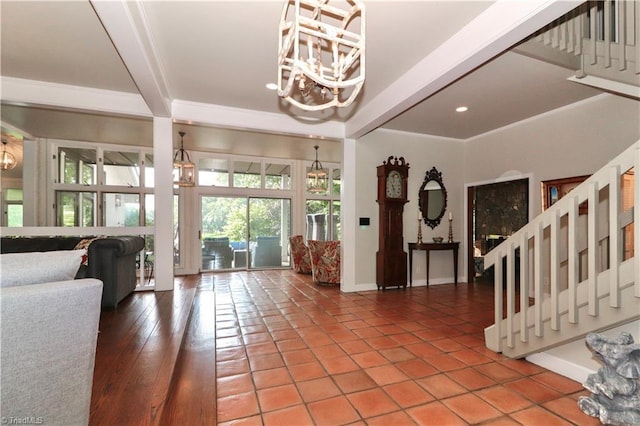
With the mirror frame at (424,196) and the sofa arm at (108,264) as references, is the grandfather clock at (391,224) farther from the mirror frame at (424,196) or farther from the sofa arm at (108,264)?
the sofa arm at (108,264)

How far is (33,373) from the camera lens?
3.56 feet

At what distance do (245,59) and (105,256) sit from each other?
2746 millimetres

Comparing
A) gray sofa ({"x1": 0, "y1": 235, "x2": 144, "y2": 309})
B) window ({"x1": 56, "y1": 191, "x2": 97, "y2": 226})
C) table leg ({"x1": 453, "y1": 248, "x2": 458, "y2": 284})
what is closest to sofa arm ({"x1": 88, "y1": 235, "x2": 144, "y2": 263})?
gray sofa ({"x1": 0, "y1": 235, "x2": 144, "y2": 309})

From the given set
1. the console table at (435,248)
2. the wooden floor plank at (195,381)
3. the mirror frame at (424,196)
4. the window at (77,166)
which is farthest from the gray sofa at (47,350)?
the window at (77,166)

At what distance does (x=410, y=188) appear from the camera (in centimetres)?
544

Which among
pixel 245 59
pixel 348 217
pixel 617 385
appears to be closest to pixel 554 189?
pixel 348 217

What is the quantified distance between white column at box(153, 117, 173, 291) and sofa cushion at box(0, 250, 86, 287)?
9.81 ft

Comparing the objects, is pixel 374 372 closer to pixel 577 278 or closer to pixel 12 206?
pixel 577 278

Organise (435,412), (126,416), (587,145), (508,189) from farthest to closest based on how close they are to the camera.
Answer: (508,189) → (587,145) → (435,412) → (126,416)

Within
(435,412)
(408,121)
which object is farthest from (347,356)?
(408,121)

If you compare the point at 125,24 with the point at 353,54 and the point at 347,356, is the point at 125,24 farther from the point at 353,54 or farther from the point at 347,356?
the point at 347,356

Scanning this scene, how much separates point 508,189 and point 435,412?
7320mm

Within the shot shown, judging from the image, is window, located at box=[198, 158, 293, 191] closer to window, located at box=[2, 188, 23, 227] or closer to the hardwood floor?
the hardwood floor

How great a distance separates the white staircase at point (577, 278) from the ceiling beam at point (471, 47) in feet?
3.41
